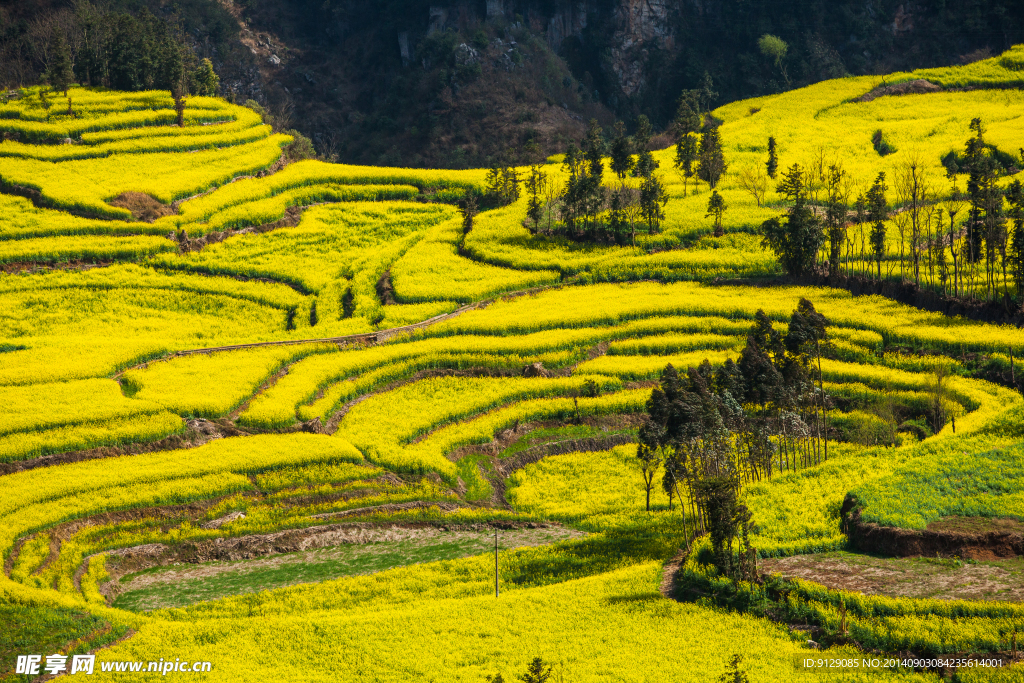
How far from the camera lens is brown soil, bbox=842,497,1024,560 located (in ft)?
135

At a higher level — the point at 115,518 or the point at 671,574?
the point at 115,518

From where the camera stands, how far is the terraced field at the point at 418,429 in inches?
1571

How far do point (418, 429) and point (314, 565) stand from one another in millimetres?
14717

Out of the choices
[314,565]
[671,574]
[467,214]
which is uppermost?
[467,214]

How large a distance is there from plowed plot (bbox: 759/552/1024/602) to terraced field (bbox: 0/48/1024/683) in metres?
0.99

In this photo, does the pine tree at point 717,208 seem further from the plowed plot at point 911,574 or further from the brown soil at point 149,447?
the plowed plot at point 911,574

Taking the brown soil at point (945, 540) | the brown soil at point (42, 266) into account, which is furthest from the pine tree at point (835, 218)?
the brown soil at point (42, 266)

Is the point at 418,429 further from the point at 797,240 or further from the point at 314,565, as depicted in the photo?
the point at 797,240

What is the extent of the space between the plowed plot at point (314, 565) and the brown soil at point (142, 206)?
56956mm

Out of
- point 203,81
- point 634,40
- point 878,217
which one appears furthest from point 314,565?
point 634,40

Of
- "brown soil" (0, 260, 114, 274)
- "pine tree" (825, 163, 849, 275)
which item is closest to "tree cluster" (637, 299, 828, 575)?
"pine tree" (825, 163, 849, 275)

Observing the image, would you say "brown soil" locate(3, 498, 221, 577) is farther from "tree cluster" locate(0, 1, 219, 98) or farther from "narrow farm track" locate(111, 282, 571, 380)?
"tree cluster" locate(0, 1, 219, 98)

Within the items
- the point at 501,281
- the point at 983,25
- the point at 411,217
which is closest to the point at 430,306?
the point at 501,281

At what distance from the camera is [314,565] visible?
50500mm
